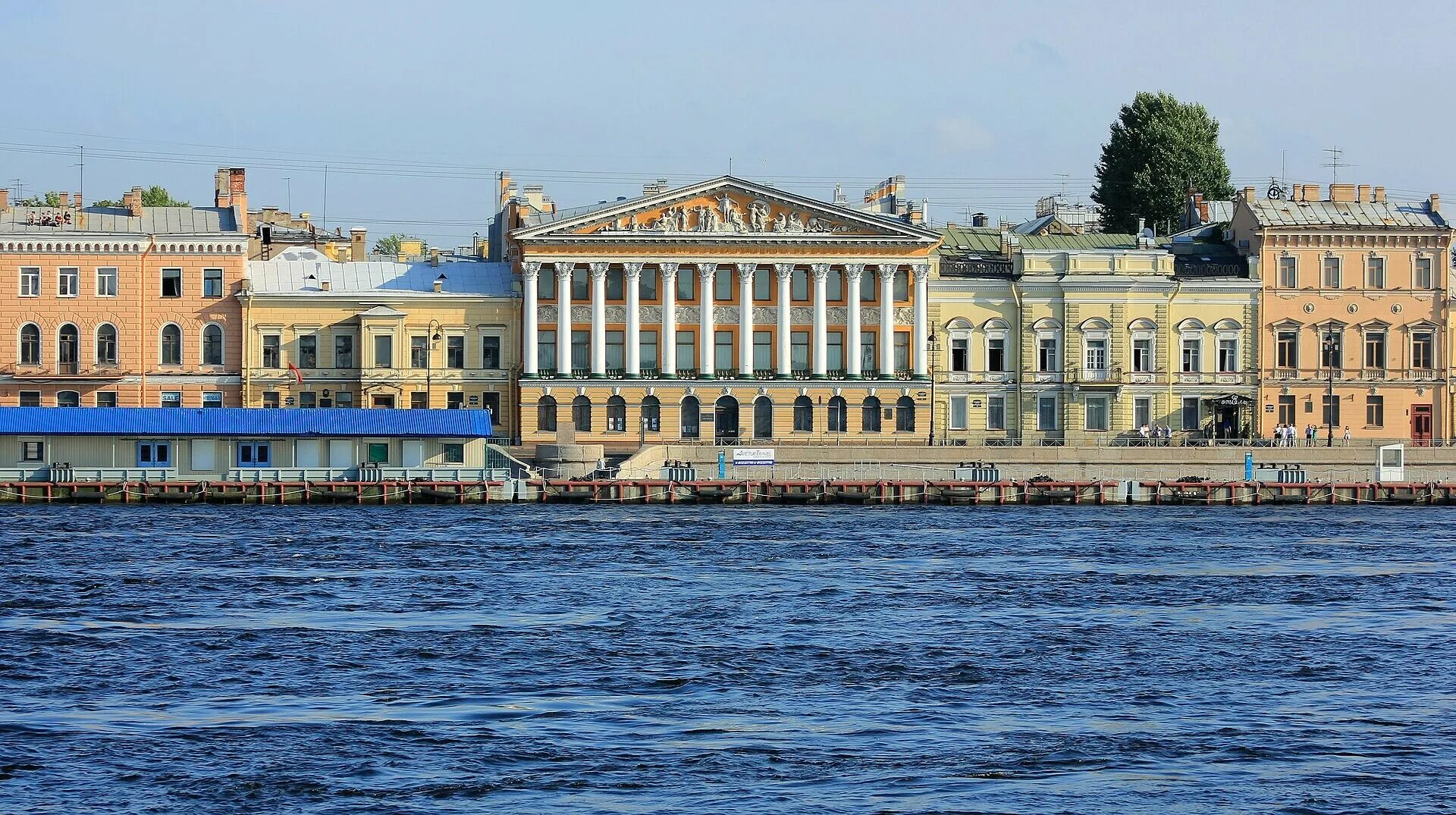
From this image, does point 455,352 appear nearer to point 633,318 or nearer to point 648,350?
point 633,318

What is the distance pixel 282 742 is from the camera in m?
30.2

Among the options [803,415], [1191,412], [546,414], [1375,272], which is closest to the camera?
[546,414]

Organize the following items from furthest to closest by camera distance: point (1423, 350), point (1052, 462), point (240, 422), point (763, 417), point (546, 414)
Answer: point (1423, 350) → point (763, 417) → point (546, 414) → point (1052, 462) → point (240, 422)

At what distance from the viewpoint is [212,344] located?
87.1 meters

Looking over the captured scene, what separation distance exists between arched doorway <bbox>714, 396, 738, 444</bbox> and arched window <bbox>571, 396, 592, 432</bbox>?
15.8 ft

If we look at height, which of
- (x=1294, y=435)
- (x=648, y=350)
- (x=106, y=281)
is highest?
(x=106, y=281)

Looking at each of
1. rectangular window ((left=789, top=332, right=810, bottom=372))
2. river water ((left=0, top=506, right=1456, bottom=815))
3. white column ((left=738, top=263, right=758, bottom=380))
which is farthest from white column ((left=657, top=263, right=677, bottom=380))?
river water ((left=0, top=506, right=1456, bottom=815))

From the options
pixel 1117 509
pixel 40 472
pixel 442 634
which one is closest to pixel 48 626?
pixel 442 634

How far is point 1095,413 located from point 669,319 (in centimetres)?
1699

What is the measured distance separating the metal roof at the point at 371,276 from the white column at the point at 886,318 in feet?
46.5

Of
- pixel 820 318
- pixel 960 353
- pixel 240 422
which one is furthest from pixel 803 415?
pixel 240 422

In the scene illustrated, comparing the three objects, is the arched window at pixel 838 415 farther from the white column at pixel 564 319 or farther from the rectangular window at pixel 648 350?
the white column at pixel 564 319

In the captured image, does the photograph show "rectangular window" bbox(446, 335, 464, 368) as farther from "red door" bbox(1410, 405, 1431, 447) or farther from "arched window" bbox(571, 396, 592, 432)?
"red door" bbox(1410, 405, 1431, 447)

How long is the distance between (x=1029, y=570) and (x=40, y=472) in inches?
1394
